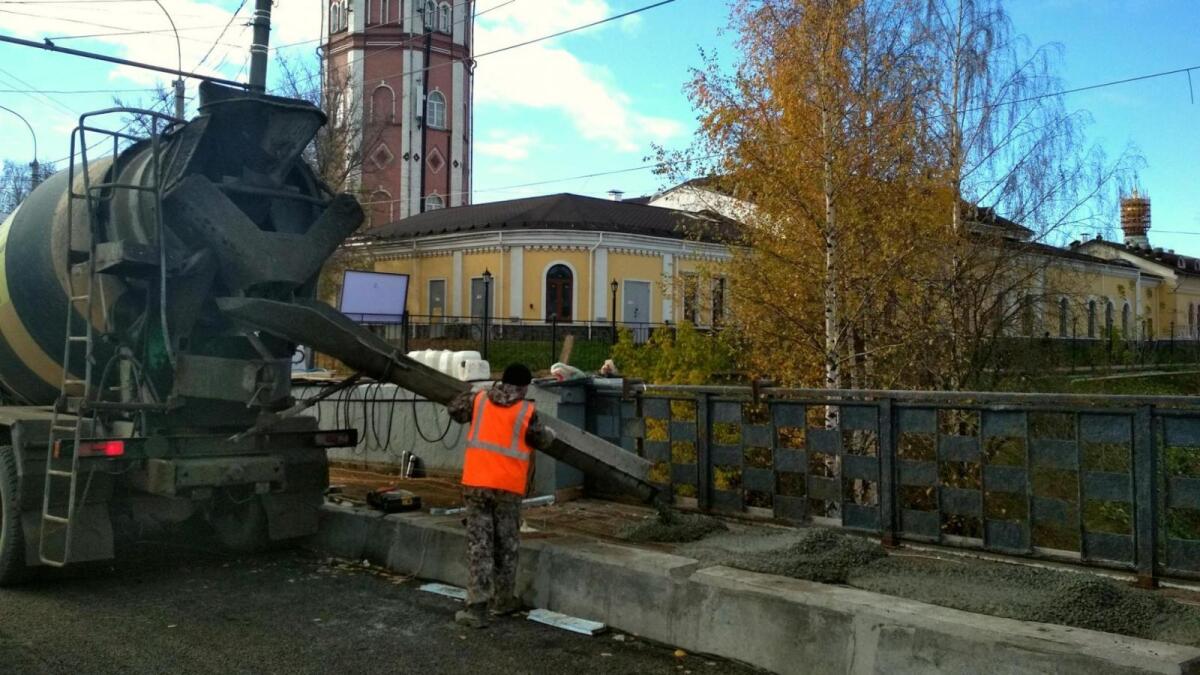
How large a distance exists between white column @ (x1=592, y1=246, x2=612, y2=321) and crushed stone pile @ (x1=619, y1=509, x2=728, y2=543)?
29.5 metres

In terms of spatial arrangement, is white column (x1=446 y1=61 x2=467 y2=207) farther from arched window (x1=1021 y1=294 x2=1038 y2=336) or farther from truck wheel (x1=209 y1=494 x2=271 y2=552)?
truck wheel (x1=209 y1=494 x2=271 y2=552)

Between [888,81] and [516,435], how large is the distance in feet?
33.1

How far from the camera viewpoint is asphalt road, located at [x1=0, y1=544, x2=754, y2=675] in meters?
5.54

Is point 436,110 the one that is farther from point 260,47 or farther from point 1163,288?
point 1163,288

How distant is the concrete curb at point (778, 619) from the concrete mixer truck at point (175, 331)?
1.08m

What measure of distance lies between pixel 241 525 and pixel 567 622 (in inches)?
146

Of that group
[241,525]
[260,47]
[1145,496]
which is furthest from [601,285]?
[1145,496]

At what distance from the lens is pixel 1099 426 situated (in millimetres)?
5844

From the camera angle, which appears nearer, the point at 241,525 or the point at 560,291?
the point at 241,525

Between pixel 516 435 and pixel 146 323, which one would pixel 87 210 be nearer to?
pixel 146 323

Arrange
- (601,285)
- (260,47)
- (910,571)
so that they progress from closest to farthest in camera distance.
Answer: (910,571) < (260,47) < (601,285)

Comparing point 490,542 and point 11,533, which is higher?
point 490,542

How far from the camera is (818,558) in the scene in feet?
20.3

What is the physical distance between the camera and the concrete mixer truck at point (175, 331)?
7055 mm
